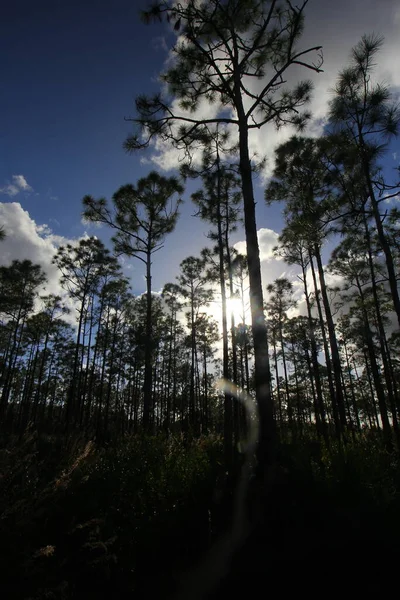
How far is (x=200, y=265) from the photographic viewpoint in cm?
2095

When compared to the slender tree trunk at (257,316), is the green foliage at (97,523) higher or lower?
lower

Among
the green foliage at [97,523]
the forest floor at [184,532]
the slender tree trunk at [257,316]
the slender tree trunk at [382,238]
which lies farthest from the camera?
the slender tree trunk at [382,238]

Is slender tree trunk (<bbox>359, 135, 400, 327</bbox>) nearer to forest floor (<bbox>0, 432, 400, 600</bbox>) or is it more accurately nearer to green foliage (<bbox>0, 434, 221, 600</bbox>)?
forest floor (<bbox>0, 432, 400, 600</bbox>)

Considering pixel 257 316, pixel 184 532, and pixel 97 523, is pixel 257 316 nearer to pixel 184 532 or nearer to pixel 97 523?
pixel 184 532

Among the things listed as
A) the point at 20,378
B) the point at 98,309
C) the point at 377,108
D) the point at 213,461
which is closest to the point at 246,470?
the point at 213,461

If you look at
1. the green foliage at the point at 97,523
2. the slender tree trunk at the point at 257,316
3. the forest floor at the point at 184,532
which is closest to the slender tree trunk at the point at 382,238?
the slender tree trunk at the point at 257,316

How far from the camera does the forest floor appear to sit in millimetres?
2512

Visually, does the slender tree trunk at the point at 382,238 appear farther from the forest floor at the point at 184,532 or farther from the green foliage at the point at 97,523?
the green foliage at the point at 97,523

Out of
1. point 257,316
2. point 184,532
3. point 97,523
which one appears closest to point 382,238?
point 257,316

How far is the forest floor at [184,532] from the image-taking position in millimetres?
2512

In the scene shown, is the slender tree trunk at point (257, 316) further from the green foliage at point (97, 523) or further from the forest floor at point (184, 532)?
the green foliage at point (97, 523)

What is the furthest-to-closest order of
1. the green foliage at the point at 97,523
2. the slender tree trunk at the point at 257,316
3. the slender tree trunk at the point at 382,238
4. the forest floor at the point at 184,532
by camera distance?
the slender tree trunk at the point at 382,238
the slender tree trunk at the point at 257,316
the forest floor at the point at 184,532
the green foliage at the point at 97,523

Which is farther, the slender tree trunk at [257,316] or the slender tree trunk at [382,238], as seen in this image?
the slender tree trunk at [382,238]

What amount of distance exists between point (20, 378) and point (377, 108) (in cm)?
4922
